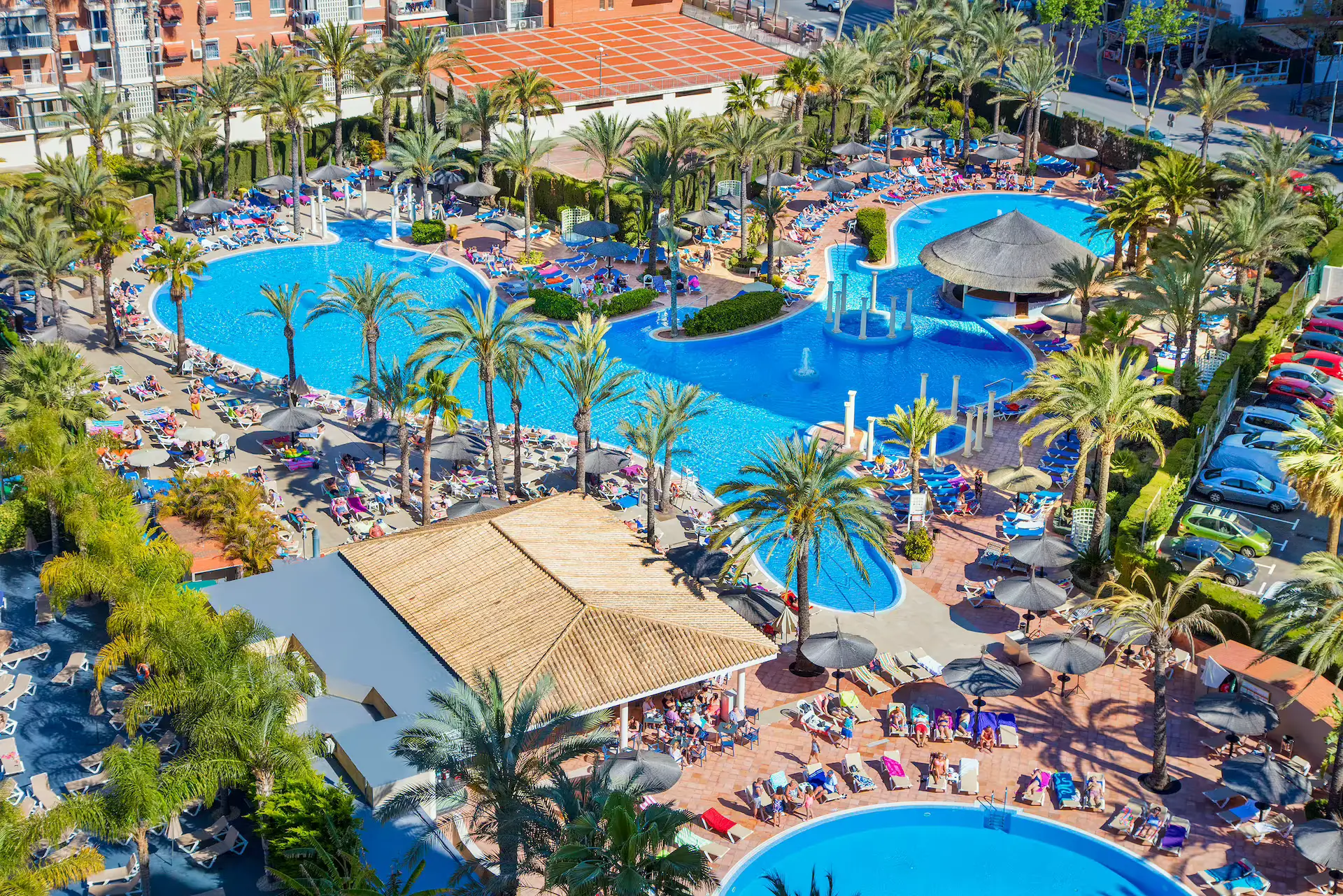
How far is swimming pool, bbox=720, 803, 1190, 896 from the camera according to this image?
102 ft

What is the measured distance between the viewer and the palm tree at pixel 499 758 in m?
26.9

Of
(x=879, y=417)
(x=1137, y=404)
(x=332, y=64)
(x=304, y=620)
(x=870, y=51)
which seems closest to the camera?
(x=304, y=620)

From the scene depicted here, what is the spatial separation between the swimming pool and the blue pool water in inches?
656

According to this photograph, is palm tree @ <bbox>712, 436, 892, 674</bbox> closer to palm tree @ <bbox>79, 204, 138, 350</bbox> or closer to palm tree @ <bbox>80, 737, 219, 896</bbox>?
palm tree @ <bbox>80, 737, 219, 896</bbox>

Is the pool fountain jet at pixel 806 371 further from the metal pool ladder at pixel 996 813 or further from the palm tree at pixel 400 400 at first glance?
the metal pool ladder at pixel 996 813

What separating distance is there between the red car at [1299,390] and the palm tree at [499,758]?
29731 millimetres

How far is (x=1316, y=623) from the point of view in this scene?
32.0 meters

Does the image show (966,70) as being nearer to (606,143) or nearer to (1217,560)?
(606,143)

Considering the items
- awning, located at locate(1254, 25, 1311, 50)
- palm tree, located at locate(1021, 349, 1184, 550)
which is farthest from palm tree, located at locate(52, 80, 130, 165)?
awning, located at locate(1254, 25, 1311, 50)

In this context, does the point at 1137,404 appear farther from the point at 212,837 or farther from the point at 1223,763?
the point at 212,837

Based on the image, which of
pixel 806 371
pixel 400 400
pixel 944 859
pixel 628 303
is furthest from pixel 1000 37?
pixel 944 859

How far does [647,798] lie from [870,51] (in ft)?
173

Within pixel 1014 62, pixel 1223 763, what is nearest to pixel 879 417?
pixel 1223 763

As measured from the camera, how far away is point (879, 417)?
51531mm
